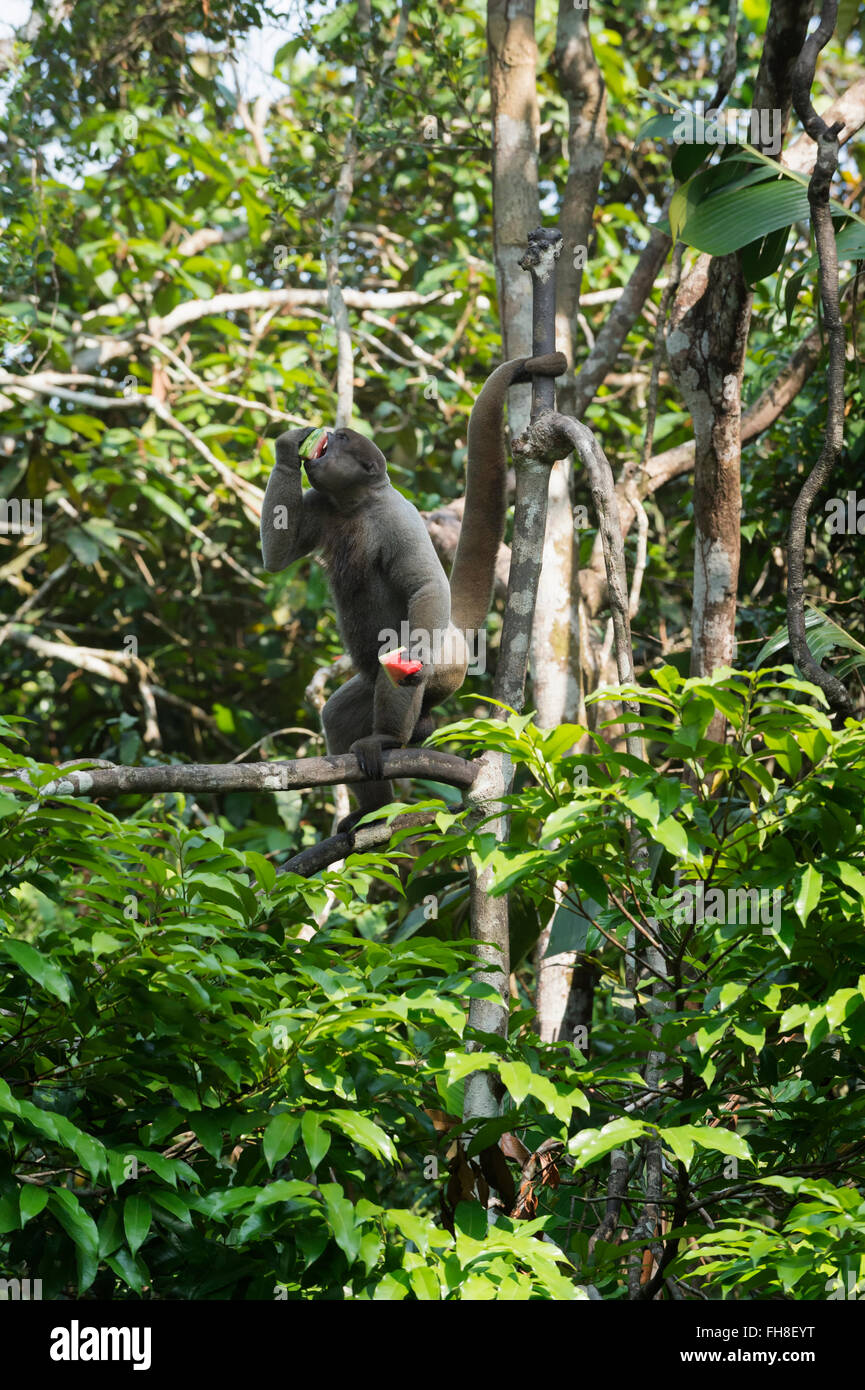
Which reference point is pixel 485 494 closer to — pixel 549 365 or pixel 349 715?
pixel 549 365

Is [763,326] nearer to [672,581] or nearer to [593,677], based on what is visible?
[672,581]

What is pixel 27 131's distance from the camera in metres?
7.67

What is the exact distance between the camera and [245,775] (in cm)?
346

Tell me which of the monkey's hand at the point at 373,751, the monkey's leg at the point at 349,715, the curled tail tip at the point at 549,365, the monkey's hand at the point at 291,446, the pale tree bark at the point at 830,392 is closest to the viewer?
the pale tree bark at the point at 830,392

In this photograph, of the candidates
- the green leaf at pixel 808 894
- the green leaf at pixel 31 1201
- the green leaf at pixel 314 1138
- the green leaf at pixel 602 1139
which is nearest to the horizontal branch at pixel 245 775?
the green leaf at pixel 31 1201

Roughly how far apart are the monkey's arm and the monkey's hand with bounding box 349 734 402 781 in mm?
952

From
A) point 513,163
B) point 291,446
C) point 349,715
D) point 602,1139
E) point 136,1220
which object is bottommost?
point 136,1220

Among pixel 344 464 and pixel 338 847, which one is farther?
pixel 344 464

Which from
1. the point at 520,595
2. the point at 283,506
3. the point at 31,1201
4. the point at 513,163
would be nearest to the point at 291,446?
the point at 283,506

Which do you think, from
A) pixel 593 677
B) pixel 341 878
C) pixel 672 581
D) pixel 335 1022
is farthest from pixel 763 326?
pixel 335 1022

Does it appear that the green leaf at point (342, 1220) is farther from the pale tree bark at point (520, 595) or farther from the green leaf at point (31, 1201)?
the pale tree bark at point (520, 595)

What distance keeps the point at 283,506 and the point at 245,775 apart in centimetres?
192

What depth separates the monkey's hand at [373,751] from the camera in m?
4.26

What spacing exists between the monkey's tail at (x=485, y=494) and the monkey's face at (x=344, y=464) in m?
0.69
